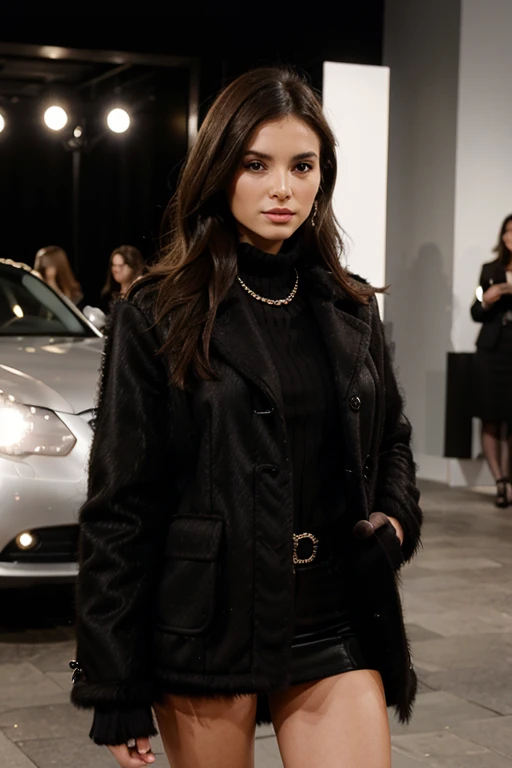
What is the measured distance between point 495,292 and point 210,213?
26.4 feet

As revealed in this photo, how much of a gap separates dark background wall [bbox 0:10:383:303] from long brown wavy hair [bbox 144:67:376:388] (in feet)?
14.7

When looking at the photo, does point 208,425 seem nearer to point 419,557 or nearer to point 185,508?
point 185,508

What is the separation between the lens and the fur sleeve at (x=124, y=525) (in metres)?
2.41

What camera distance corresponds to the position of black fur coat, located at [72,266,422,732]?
2418 mm

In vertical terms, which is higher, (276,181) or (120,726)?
(276,181)

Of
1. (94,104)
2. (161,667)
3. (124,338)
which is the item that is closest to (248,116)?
(124,338)

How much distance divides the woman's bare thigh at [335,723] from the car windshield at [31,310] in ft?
15.7

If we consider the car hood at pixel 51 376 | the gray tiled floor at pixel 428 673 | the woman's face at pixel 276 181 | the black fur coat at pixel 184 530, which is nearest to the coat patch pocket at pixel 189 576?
the black fur coat at pixel 184 530

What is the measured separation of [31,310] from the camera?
7.40 m

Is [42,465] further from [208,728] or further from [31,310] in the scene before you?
[208,728]

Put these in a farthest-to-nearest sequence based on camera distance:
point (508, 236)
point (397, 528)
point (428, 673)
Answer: point (508, 236), point (428, 673), point (397, 528)

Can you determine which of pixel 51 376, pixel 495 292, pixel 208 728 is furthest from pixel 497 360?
pixel 208 728

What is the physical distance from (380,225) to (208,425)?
6.22 m

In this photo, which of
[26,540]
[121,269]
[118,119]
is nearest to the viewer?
[26,540]
